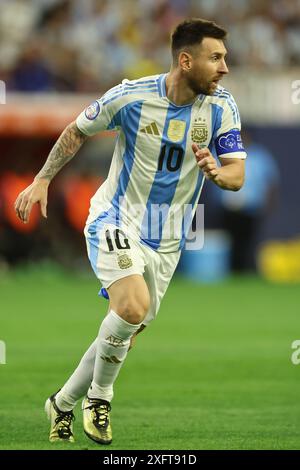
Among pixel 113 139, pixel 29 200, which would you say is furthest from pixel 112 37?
pixel 29 200

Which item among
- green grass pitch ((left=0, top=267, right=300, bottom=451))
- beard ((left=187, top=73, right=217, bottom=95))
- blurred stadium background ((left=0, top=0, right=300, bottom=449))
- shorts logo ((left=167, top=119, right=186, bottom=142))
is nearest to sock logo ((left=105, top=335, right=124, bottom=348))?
green grass pitch ((left=0, top=267, right=300, bottom=451))

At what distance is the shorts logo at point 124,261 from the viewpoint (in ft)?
22.9

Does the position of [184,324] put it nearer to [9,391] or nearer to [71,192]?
[9,391]

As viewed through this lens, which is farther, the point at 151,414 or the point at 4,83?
the point at 4,83

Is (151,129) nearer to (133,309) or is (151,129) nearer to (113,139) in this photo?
(133,309)

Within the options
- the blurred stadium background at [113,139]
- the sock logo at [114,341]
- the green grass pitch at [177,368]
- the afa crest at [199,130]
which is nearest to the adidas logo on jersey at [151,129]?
the afa crest at [199,130]

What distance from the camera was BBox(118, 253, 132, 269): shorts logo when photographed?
699cm

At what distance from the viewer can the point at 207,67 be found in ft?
23.7

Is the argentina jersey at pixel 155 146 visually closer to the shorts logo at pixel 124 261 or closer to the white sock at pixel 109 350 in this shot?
the shorts logo at pixel 124 261

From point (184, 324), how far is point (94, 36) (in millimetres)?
9528

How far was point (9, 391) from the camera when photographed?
9062mm

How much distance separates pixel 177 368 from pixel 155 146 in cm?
373
